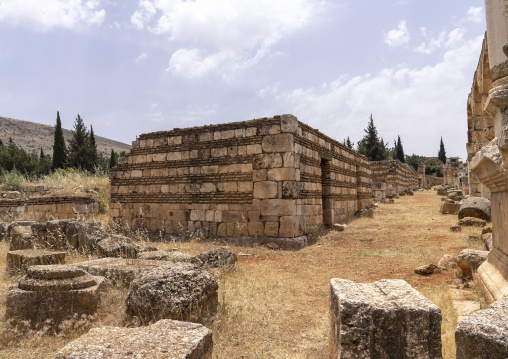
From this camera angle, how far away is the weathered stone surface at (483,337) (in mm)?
1807

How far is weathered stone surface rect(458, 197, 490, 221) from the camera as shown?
1036 centimetres

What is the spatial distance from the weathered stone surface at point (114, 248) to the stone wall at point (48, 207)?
7812 mm

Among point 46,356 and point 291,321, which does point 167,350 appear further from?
point 291,321

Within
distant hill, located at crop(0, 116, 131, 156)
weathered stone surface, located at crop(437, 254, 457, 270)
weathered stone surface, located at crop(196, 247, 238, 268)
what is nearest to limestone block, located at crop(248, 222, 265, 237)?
weathered stone surface, located at crop(196, 247, 238, 268)

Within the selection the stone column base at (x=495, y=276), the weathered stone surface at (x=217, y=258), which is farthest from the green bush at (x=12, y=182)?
the stone column base at (x=495, y=276)

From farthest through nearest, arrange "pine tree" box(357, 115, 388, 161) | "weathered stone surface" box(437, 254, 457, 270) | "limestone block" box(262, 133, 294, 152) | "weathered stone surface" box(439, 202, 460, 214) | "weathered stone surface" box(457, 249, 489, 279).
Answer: "pine tree" box(357, 115, 388, 161), "weathered stone surface" box(439, 202, 460, 214), "limestone block" box(262, 133, 294, 152), "weathered stone surface" box(437, 254, 457, 270), "weathered stone surface" box(457, 249, 489, 279)

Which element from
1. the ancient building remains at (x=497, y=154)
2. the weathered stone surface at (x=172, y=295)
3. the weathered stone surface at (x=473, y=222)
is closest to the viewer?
the ancient building remains at (x=497, y=154)

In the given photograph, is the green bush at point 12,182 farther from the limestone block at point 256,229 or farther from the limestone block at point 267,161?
the limestone block at point 267,161

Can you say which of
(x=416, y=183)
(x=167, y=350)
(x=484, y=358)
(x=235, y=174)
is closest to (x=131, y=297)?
(x=167, y=350)

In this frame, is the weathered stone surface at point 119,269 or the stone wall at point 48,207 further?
the stone wall at point 48,207

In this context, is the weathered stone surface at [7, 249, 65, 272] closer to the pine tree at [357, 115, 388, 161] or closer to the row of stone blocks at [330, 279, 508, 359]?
the row of stone blocks at [330, 279, 508, 359]

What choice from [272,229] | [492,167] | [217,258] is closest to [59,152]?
[272,229]

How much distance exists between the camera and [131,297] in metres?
3.67

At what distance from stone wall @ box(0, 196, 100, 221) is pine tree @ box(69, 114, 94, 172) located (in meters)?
19.5
